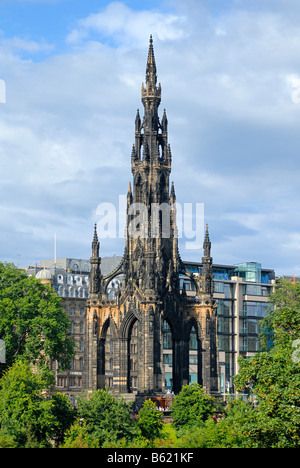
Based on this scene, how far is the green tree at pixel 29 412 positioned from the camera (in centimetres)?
7362

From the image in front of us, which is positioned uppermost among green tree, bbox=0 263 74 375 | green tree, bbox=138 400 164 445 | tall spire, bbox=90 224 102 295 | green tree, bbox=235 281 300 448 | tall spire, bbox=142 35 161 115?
tall spire, bbox=142 35 161 115

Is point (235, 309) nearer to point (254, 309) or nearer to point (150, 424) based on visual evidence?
point (254, 309)

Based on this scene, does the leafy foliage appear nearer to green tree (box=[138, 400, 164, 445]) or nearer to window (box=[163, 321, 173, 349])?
green tree (box=[138, 400, 164, 445])

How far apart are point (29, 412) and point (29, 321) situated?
27.3 meters

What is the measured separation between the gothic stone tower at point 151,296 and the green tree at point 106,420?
27185mm

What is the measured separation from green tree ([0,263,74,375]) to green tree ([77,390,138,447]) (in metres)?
25.3

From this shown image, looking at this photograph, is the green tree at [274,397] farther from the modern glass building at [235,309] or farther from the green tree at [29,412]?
the modern glass building at [235,309]

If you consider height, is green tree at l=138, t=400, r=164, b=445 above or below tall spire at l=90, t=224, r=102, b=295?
below

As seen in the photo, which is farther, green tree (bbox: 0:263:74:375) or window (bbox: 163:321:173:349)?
window (bbox: 163:321:173:349)

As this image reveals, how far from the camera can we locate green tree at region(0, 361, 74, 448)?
242 feet

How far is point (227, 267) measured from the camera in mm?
186500

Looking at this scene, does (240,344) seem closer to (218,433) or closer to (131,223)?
(131,223)

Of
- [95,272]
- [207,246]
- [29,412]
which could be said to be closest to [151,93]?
[207,246]

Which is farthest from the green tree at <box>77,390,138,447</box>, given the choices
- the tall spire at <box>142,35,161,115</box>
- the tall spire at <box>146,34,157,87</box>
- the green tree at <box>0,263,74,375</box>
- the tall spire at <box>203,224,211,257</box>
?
the tall spire at <box>146,34,157,87</box>
